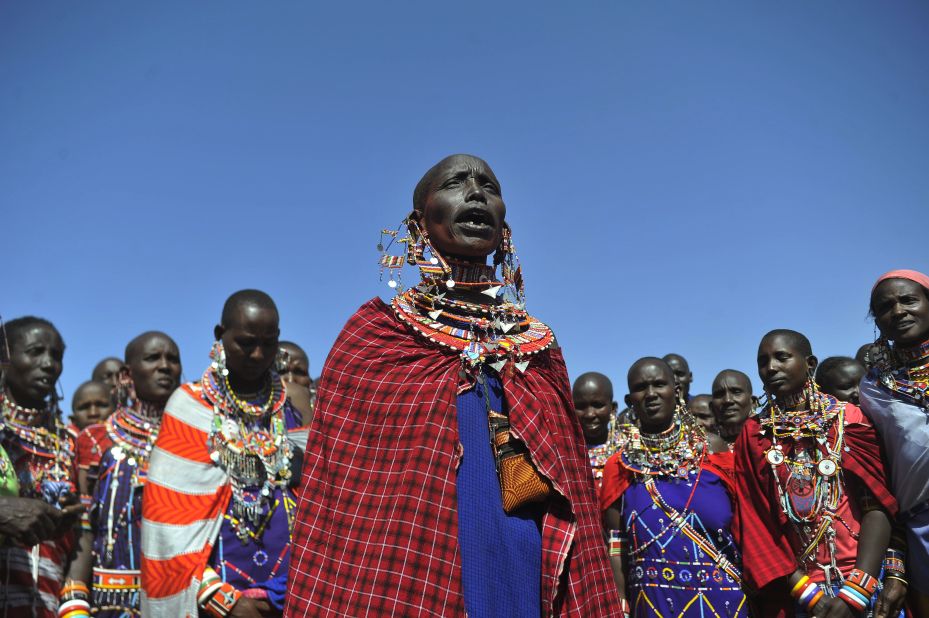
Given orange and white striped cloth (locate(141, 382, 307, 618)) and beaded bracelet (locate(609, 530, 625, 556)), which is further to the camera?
beaded bracelet (locate(609, 530, 625, 556))

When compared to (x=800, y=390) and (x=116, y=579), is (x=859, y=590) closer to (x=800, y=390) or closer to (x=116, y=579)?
(x=800, y=390)

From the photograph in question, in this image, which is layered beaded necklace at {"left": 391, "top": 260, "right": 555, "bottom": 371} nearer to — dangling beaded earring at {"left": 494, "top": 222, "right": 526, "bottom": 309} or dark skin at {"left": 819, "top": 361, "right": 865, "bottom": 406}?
dangling beaded earring at {"left": 494, "top": 222, "right": 526, "bottom": 309}

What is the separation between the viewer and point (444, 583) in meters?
3.12

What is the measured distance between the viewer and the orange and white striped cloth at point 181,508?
16.2ft

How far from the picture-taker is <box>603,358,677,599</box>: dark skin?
7441mm

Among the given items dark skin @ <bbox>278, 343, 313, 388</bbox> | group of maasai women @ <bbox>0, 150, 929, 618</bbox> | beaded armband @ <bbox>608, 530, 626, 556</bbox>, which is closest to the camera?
group of maasai women @ <bbox>0, 150, 929, 618</bbox>

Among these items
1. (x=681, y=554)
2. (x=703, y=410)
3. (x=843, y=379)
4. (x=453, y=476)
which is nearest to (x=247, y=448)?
(x=453, y=476)

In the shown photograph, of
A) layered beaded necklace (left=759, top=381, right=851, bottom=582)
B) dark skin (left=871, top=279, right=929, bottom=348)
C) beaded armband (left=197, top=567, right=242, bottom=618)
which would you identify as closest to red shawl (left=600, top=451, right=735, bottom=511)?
layered beaded necklace (left=759, top=381, right=851, bottom=582)

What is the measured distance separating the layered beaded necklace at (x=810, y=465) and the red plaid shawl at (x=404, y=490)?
2.83 meters

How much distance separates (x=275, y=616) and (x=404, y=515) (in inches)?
82.3

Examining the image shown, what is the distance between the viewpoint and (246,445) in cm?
552

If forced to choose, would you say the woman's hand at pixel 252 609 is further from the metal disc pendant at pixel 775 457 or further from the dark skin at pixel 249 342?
the metal disc pendant at pixel 775 457

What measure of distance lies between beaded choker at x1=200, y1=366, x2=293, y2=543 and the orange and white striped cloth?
6 centimetres

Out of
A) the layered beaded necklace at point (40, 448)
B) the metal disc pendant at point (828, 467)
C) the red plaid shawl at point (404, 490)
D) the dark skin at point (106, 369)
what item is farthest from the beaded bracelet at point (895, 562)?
the dark skin at point (106, 369)
